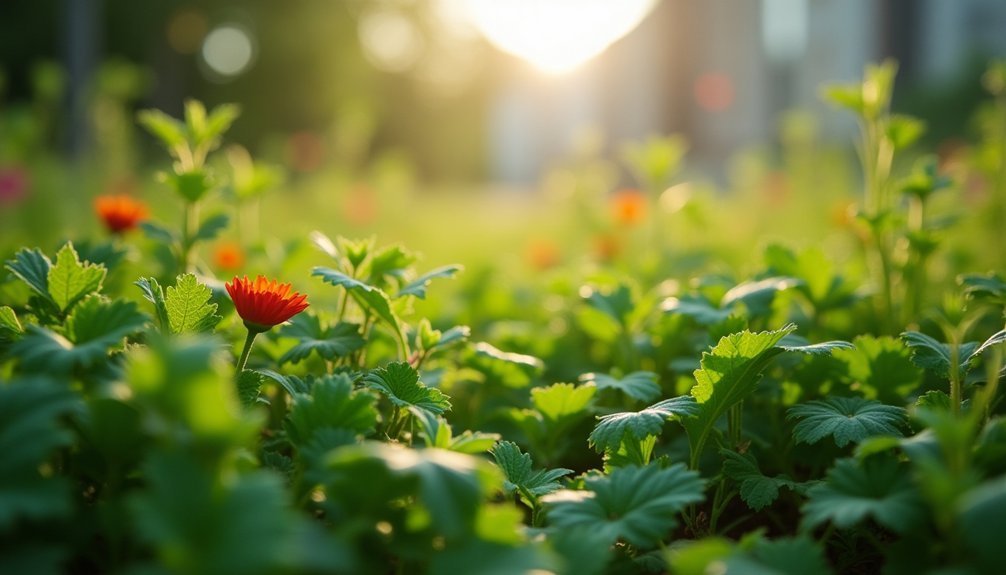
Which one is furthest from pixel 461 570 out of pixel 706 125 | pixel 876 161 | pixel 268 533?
pixel 706 125

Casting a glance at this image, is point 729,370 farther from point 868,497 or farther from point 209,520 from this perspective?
point 209,520

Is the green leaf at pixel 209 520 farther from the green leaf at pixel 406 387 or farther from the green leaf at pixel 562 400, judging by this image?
the green leaf at pixel 562 400

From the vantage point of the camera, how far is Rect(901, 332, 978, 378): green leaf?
1.35m

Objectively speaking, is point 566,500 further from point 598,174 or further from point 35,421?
point 598,174

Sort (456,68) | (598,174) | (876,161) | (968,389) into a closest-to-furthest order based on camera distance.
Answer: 1. (968,389)
2. (876,161)
3. (598,174)
4. (456,68)

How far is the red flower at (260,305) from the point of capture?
119 centimetres

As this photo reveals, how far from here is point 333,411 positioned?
1.12 m

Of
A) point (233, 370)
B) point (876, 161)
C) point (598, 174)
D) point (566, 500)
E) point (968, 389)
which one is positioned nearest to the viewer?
point (566, 500)

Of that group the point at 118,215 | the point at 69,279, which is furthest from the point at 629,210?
the point at 69,279

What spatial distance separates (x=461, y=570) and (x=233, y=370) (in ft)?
1.92

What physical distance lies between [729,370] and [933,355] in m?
0.38

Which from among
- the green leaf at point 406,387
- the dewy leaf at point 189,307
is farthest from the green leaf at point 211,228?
the green leaf at point 406,387

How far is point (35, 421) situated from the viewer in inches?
35.3

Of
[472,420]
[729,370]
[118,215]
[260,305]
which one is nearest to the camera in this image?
[260,305]
